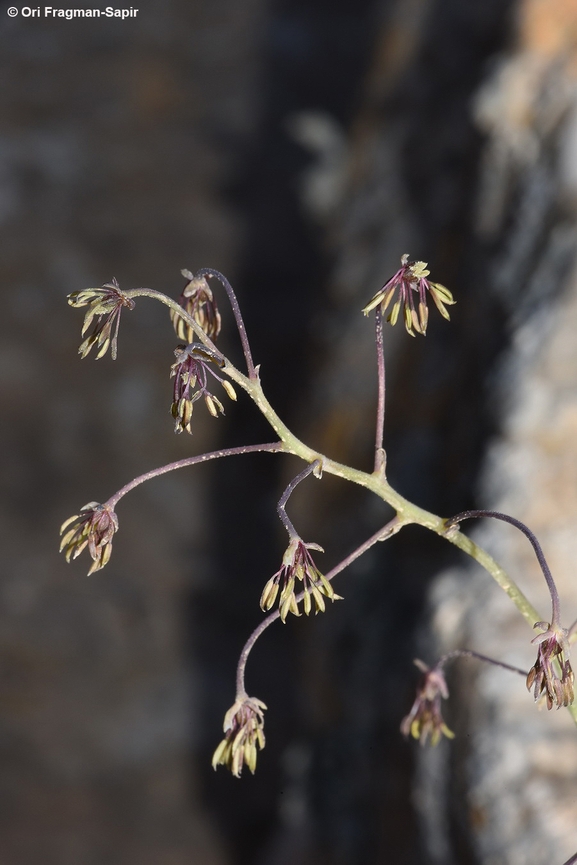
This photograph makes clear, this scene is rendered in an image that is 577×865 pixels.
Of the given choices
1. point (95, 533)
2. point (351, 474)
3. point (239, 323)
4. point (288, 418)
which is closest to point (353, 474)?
point (351, 474)

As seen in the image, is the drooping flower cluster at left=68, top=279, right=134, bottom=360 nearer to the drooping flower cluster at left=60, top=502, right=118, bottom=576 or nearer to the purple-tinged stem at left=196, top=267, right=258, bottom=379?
the purple-tinged stem at left=196, top=267, right=258, bottom=379

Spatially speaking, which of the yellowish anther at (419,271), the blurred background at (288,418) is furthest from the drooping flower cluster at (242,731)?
the blurred background at (288,418)

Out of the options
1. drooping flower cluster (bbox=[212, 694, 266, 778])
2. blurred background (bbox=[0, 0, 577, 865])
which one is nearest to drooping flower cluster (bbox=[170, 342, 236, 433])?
drooping flower cluster (bbox=[212, 694, 266, 778])

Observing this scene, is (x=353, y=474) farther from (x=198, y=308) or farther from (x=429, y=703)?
(x=429, y=703)

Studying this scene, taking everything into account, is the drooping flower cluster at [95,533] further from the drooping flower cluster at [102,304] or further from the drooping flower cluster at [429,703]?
the drooping flower cluster at [429,703]

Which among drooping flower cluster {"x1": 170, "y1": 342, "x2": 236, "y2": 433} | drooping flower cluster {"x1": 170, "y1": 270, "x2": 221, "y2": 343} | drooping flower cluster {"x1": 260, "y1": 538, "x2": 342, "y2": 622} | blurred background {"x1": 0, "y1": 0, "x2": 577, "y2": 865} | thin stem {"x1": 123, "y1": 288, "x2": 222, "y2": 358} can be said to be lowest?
drooping flower cluster {"x1": 260, "y1": 538, "x2": 342, "y2": 622}
